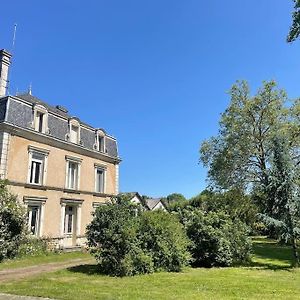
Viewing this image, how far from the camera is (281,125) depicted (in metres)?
27.7

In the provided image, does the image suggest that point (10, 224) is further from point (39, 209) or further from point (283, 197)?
point (283, 197)

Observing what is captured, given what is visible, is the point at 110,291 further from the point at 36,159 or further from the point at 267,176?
the point at 36,159

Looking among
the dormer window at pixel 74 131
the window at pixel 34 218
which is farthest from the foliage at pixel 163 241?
the dormer window at pixel 74 131

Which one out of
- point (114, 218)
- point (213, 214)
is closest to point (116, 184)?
point (213, 214)

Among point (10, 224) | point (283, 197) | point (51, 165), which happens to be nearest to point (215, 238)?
point (283, 197)

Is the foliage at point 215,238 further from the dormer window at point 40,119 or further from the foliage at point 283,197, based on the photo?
the dormer window at point 40,119

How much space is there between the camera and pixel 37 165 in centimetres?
2038

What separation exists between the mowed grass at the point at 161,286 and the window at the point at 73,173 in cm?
1104

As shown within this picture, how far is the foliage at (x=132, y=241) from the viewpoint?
39.6 ft

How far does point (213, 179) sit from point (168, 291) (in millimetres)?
21729

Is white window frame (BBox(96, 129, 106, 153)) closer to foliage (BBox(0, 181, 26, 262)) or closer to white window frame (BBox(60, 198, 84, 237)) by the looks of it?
white window frame (BBox(60, 198, 84, 237))

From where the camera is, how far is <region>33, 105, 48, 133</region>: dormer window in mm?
20609

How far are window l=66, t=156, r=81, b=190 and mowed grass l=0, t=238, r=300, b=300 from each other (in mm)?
11038

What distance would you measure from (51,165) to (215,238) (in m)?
11.4
